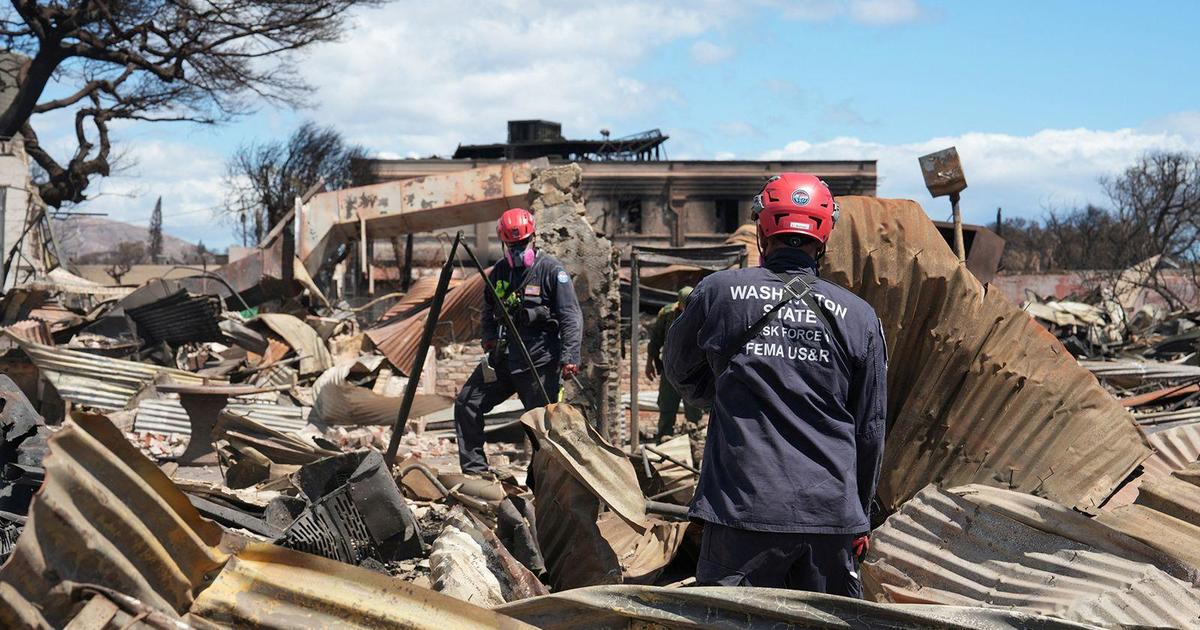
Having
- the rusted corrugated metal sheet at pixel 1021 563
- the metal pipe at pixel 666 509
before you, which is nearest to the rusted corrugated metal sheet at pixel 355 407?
the metal pipe at pixel 666 509

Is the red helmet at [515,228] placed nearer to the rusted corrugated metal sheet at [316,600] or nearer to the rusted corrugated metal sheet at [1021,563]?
the rusted corrugated metal sheet at [1021,563]

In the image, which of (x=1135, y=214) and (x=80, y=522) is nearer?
(x=80, y=522)

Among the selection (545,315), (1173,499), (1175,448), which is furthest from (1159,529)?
(545,315)

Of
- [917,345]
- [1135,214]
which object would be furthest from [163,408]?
[1135,214]

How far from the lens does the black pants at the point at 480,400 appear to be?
6.98 metres

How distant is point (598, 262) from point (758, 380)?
646 cm

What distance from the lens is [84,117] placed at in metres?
23.1

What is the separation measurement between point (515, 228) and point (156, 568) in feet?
15.7

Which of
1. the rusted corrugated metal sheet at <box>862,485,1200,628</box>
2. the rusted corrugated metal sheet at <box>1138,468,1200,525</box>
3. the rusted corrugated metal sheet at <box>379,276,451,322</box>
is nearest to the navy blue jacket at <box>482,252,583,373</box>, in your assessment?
the rusted corrugated metal sheet at <box>862,485,1200,628</box>

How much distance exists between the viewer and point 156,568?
248 cm

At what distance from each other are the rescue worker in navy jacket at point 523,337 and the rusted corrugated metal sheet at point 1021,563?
359cm

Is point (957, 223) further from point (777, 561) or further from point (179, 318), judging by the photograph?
point (179, 318)

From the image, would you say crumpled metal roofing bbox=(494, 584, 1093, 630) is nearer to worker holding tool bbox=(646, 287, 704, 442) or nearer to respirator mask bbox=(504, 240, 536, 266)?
respirator mask bbox=(504, 240, 536, 266)

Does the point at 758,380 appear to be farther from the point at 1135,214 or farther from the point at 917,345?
the point at 1135,214
